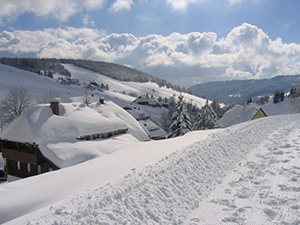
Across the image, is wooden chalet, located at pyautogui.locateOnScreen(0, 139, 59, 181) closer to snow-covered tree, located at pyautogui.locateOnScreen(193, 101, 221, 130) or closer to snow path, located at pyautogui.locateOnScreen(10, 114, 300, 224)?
snow path, located at pyautogui.locateOnScreen(10, 114, 300, 224)

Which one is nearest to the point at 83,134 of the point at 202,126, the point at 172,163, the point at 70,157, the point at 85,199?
the point at 70,157

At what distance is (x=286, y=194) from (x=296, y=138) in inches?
382

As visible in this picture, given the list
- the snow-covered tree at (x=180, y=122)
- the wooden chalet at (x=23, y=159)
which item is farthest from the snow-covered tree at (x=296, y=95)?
the wooden chalet at (x=23, y=159)

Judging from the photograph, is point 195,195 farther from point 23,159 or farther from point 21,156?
point 21,156

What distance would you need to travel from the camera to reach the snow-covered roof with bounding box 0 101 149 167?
1972 centimetres

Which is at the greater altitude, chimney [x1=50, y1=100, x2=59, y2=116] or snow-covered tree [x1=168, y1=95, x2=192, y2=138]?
chimney [x1=50, y1=100, x2=59, y2=116]

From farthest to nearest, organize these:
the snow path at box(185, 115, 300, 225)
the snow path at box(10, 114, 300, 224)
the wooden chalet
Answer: the wooden chalet
the snow path at box(185, 115, 300, 225)
the snow path at box(10, 114, 300, 224)

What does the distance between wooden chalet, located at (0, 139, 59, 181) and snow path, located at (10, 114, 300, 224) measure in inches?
578

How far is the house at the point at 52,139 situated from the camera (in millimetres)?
19891

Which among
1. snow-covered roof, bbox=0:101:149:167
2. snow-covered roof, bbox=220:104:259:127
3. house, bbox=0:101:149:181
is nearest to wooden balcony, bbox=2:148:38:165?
house, bbox=0:101:149:181

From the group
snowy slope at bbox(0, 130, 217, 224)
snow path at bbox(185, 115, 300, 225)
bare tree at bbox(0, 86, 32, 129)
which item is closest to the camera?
snow path at bbox(185, 115, 300, 225)

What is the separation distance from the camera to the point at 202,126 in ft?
131

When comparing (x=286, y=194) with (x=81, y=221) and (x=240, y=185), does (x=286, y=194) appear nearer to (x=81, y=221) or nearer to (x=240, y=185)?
(x=240, y=185)

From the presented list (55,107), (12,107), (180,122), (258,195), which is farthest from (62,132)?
(12,107)
